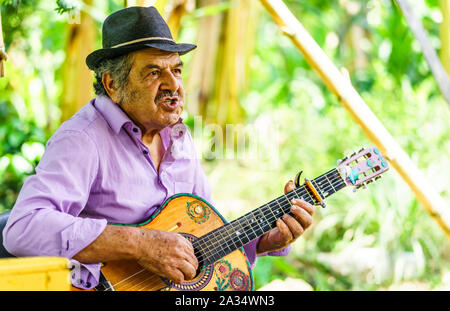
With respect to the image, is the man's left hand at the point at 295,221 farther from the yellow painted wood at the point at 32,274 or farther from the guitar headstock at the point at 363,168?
the yellow painted wood at the point at 32,274

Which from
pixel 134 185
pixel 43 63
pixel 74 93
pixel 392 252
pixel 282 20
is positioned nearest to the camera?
pixel 282 20

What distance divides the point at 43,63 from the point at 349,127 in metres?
3.36

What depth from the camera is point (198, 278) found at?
6.68ft

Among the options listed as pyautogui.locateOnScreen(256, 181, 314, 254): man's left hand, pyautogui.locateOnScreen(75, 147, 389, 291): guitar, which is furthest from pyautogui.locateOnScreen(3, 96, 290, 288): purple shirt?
pyautogui.locateOnScreen(256, 181, 314, 254): man's left hand

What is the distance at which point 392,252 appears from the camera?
4438 mm

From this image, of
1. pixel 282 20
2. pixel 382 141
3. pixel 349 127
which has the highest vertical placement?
pixel 349 127

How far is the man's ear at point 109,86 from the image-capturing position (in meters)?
2.20

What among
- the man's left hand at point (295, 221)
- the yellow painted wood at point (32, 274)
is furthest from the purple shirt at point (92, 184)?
the yellow painted wood at point (32, 274)

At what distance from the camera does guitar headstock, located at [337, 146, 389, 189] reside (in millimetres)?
2176

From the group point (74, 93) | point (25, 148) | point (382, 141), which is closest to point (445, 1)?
point (382, 141)

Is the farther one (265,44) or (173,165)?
(265,44)

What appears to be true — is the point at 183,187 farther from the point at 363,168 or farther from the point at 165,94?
the point at 363,168

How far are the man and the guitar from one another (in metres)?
0.07

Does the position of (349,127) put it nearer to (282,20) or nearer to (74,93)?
(74,93)
